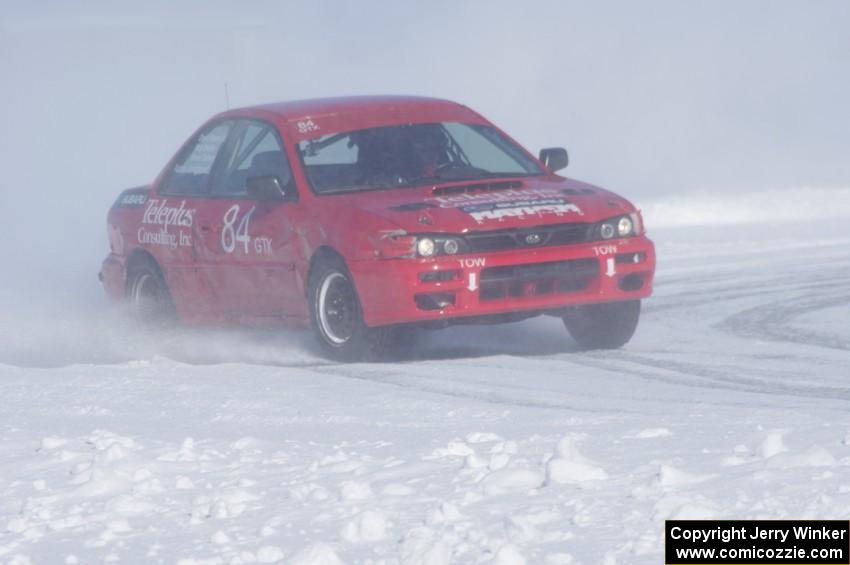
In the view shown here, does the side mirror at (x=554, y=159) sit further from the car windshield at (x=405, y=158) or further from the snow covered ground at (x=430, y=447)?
the snow covered ground at (x=430, y=447)

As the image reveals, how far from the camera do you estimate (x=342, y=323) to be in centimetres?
832

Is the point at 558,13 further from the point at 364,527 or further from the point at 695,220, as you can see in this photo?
the point at 364,527

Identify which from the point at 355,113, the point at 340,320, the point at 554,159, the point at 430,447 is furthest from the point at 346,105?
the point at 430,447

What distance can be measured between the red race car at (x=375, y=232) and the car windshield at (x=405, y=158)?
10 millimetres

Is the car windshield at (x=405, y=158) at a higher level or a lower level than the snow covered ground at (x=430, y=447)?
higher

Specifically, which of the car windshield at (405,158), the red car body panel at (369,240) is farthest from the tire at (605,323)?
the car windshield at (405,158)

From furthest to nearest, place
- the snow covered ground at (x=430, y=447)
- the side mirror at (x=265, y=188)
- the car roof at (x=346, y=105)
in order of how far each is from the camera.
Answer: the car roof at (x=346, y=105) < the side mirror at (x=265, y=188) < the snow covered ground at (x=430, y=447)

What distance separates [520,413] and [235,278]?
3.12 meters

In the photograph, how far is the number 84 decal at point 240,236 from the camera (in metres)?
8.75

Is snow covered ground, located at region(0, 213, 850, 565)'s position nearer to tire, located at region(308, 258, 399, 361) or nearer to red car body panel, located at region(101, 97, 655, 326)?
tire, located at region(308, 258, 399, 361)

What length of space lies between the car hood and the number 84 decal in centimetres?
57

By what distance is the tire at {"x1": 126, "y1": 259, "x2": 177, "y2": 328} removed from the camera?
386 inches

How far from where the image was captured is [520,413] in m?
6.29

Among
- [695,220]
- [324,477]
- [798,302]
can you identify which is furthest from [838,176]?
[324,477]
